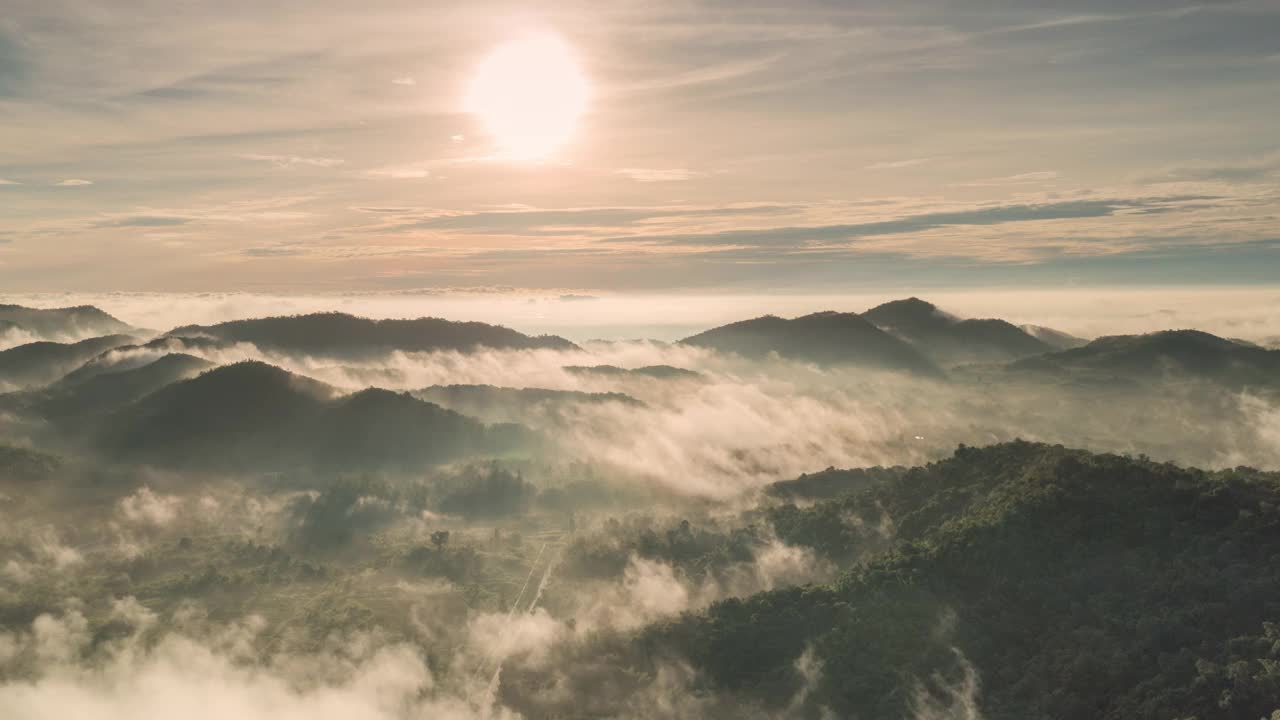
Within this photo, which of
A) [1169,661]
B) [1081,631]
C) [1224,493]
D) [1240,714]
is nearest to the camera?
[1240,714]

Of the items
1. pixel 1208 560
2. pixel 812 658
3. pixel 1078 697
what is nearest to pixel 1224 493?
pixel 1208 560

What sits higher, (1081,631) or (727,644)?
(1081,631)

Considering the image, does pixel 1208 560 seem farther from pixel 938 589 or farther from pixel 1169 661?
pixel 938 589

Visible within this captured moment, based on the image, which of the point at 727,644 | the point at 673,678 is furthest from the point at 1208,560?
the point at 673,678

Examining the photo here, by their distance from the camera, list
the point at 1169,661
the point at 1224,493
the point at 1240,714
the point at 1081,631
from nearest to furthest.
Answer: the point at 1240,714 < the point at 1169,661 < the point at 1081,631 < the point at 1224,493

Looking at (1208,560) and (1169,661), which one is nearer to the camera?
(1169,661)

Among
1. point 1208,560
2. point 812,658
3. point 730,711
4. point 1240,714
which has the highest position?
point 1208,560
